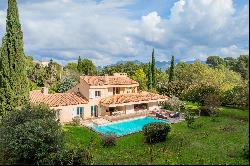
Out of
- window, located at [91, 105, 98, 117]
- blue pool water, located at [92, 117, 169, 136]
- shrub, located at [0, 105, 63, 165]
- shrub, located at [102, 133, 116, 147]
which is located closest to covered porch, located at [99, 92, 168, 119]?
window, located at [91, 105, 98, 117]

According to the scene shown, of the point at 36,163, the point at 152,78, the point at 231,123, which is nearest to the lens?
the point at 36,163

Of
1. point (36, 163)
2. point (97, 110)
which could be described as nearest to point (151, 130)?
point (36, 163)

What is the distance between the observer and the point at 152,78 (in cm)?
6588

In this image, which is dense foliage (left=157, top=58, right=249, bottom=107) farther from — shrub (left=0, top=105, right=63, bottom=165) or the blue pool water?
shrub (left=0, top=105, right=63, bottom=165)

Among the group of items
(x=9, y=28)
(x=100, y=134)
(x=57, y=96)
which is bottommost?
(x=100, y=134)

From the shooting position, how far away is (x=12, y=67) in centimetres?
3484

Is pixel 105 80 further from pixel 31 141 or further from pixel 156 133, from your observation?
pixel 31 141

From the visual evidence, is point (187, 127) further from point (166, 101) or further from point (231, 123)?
point (166, 101)

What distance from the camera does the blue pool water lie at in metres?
35.4

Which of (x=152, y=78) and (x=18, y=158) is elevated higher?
(x=152, y=78)

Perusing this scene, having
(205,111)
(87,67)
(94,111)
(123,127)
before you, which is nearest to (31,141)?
(123,127)

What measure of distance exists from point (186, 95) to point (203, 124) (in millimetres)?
12731

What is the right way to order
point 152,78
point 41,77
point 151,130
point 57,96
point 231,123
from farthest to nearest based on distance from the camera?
point 41,77
point 152,78
point 57,96
point 231,123
point 151,130

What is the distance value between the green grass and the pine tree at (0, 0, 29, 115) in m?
7.23
